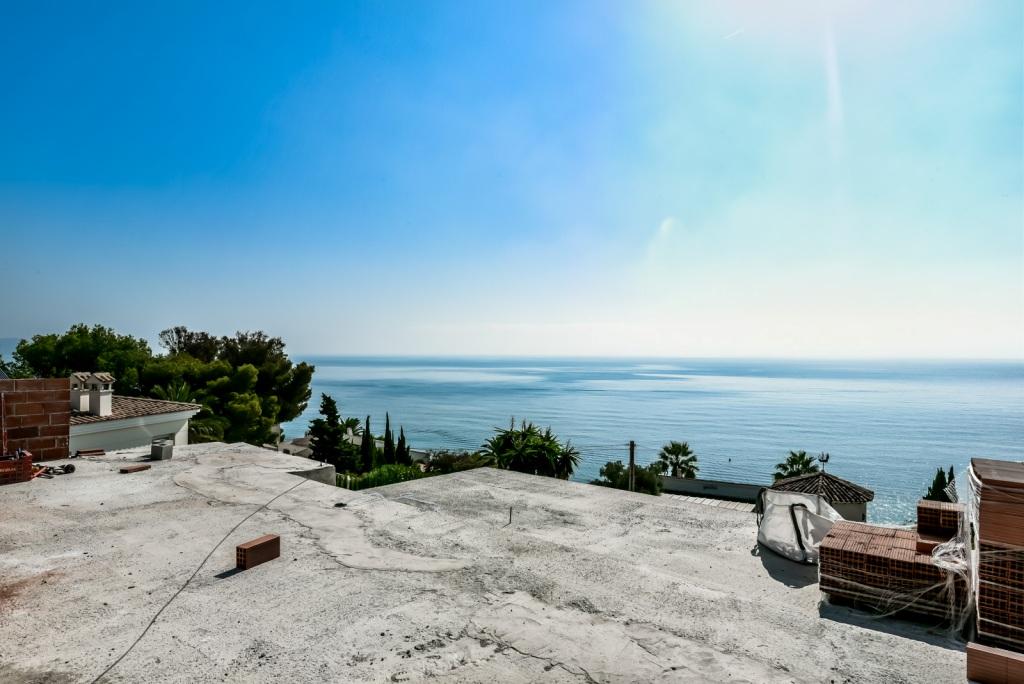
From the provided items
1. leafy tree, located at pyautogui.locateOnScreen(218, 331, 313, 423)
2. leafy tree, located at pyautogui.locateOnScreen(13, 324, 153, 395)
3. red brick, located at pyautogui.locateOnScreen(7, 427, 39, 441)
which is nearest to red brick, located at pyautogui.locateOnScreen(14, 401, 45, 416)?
Result: red brick, located at pyautogui.locateOnScreen(7, 427, 39, 441)

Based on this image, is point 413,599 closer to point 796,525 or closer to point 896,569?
point 896,569

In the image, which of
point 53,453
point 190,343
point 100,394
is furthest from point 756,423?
point 53,453

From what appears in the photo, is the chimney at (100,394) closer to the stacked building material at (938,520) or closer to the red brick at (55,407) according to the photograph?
the red brick at (55,407)

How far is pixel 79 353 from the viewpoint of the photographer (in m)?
32.9

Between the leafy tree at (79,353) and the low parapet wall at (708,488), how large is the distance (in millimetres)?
34859

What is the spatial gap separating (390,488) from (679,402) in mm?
113681

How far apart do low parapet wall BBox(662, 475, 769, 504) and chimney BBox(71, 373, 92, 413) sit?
3146 cm

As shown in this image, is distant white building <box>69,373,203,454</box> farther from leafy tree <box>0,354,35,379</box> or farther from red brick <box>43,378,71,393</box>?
leafy tree <box>0,354,35,379</box>

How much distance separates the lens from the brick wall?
6.40m

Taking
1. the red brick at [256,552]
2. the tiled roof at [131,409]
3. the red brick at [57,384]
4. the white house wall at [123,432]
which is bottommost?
the white house wall at [123,432]

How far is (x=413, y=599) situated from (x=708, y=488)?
35140 millimetres

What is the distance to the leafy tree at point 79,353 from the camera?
31219 millimetres

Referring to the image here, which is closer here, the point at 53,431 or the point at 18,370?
the point at 53,431

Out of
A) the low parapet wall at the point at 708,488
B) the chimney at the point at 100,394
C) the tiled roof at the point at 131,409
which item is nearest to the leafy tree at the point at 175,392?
the tiled roof at the point at 131,409
